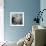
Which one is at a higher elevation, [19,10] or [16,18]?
[19,10]

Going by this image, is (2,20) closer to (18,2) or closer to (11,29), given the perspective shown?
(11,29)

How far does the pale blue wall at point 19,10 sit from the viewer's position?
519 centimetres

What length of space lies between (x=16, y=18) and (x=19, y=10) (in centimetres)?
34

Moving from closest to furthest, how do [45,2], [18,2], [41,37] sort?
[41,37]
[45,2]
[18,2]

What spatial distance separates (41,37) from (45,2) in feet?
7.04

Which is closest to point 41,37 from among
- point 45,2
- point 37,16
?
point 45,2

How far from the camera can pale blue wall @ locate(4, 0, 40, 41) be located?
17.0 feet

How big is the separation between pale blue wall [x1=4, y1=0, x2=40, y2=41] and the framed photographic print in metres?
0.12

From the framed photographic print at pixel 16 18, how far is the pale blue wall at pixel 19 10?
118 millimetres

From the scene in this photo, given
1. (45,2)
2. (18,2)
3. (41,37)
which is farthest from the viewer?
(18,2)

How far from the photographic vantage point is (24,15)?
5.22 metres

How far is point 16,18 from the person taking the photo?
5254mm

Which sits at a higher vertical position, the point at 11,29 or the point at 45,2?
the point at 45,2

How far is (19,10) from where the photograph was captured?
520 cm
